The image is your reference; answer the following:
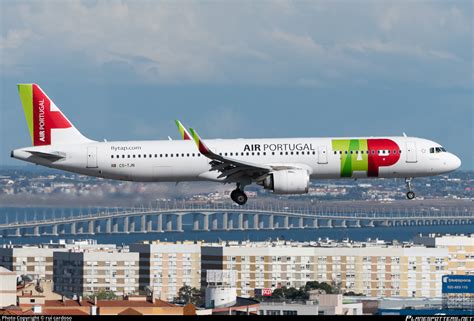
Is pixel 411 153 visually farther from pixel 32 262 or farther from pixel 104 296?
pixel 32 262

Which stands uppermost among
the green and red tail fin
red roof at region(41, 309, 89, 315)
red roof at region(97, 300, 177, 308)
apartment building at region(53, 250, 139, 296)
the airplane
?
the green and red tail fin

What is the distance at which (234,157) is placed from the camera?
84.4m

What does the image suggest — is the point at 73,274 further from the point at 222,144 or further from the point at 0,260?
the point at 222,144

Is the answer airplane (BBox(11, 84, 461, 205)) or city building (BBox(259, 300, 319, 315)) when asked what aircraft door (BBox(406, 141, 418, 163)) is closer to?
airplane (BBox(11, 84, 461, 205))

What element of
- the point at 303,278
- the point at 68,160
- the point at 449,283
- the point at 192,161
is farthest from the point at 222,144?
the point at 303,278

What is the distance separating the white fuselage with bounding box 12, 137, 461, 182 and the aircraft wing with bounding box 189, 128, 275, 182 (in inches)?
25.0

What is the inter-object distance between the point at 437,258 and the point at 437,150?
3498 inches

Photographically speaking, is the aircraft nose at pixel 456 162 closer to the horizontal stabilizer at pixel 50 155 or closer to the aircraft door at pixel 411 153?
the aircraft door at pixel 411 153

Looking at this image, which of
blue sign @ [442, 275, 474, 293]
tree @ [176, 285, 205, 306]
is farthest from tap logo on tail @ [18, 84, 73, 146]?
tree @ [176, 285, 205, 306]

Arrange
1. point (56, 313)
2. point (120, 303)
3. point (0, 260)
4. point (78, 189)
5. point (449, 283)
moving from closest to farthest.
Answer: point (56, 313) < point (120, 303) < point (449, 283) < point (78, 189) < point (0, 260)

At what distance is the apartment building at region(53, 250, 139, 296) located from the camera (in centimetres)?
17212

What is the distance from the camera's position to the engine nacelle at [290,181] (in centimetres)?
8300

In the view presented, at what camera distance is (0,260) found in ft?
625

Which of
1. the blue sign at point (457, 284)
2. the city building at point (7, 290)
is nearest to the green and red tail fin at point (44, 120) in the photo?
the city building at point (7, 290)
